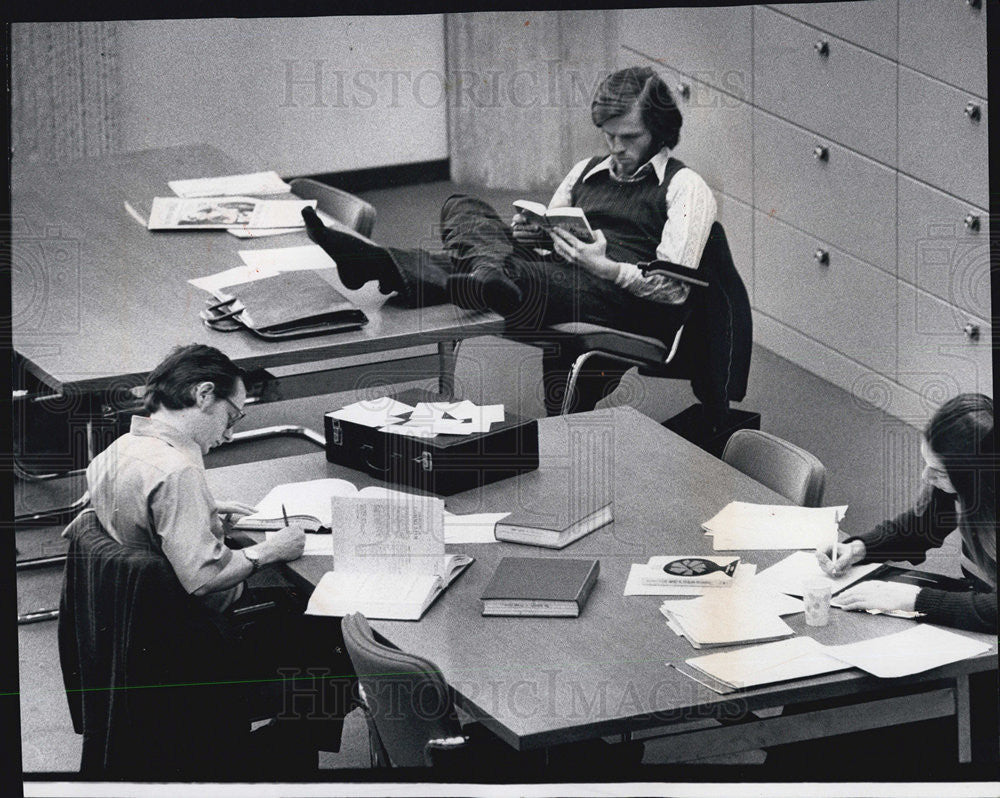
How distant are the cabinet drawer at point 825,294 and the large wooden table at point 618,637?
52cm

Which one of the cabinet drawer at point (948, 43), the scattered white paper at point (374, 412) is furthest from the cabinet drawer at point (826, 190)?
the scattered white paper at point (374, 412)

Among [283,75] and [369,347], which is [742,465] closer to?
[369,347]

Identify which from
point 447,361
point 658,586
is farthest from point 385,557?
point 447,361

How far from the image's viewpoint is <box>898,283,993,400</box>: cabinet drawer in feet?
9.97

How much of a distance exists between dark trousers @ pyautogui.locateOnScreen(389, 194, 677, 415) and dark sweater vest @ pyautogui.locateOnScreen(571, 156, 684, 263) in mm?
107

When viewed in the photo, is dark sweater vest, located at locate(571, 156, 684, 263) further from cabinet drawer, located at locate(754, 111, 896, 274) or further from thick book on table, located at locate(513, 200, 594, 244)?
cabinet drawer, located at locate(754, 111, 896, 274)

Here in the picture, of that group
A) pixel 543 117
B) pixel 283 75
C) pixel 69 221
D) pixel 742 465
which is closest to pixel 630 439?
pixel 742 465

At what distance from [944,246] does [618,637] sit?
1402mm

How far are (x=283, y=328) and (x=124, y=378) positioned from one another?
0.42 meters

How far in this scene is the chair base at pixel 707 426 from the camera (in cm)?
335

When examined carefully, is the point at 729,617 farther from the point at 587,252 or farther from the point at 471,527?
the point at 587,252

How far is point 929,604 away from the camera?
255cm

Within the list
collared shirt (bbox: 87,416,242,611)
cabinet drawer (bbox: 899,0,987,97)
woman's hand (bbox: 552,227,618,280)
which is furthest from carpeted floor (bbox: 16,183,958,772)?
cabinet drawer (bbox: 899,0,987,97)

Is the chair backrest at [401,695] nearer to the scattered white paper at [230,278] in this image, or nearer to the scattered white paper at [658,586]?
the scattered white paper at [658,586]
